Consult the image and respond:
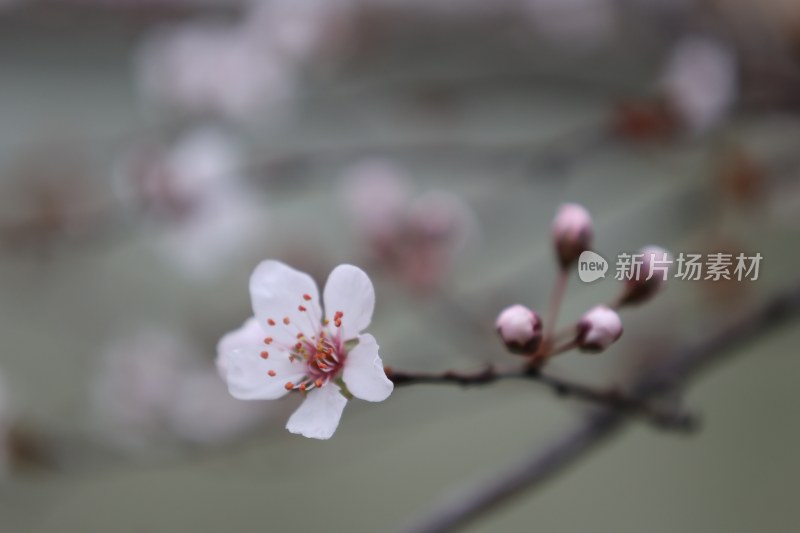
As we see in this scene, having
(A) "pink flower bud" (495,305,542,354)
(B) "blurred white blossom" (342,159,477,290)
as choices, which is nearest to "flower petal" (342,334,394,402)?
(A) "pink flower bud" (495,305,542,354)

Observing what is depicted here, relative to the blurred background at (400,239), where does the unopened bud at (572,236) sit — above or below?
below

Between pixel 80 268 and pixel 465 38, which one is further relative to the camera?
pixel 465 38

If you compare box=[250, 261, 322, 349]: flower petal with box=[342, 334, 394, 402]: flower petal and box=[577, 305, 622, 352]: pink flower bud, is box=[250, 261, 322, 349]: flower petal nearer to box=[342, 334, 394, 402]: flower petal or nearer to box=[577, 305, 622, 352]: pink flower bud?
box=[342, 334, 394, 402]: flower petal

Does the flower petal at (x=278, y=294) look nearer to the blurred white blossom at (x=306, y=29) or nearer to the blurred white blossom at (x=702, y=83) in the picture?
the blurred white blossom at (x=702, y=83)

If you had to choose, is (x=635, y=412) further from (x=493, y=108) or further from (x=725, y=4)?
(x=493, y=108)

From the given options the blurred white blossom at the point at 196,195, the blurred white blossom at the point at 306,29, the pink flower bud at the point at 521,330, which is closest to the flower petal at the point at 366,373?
the pink flower bud at the point at 521,330

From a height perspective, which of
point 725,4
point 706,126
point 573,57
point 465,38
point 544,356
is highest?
point 465,38

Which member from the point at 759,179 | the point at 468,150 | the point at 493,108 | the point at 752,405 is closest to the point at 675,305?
the point at 759,179
